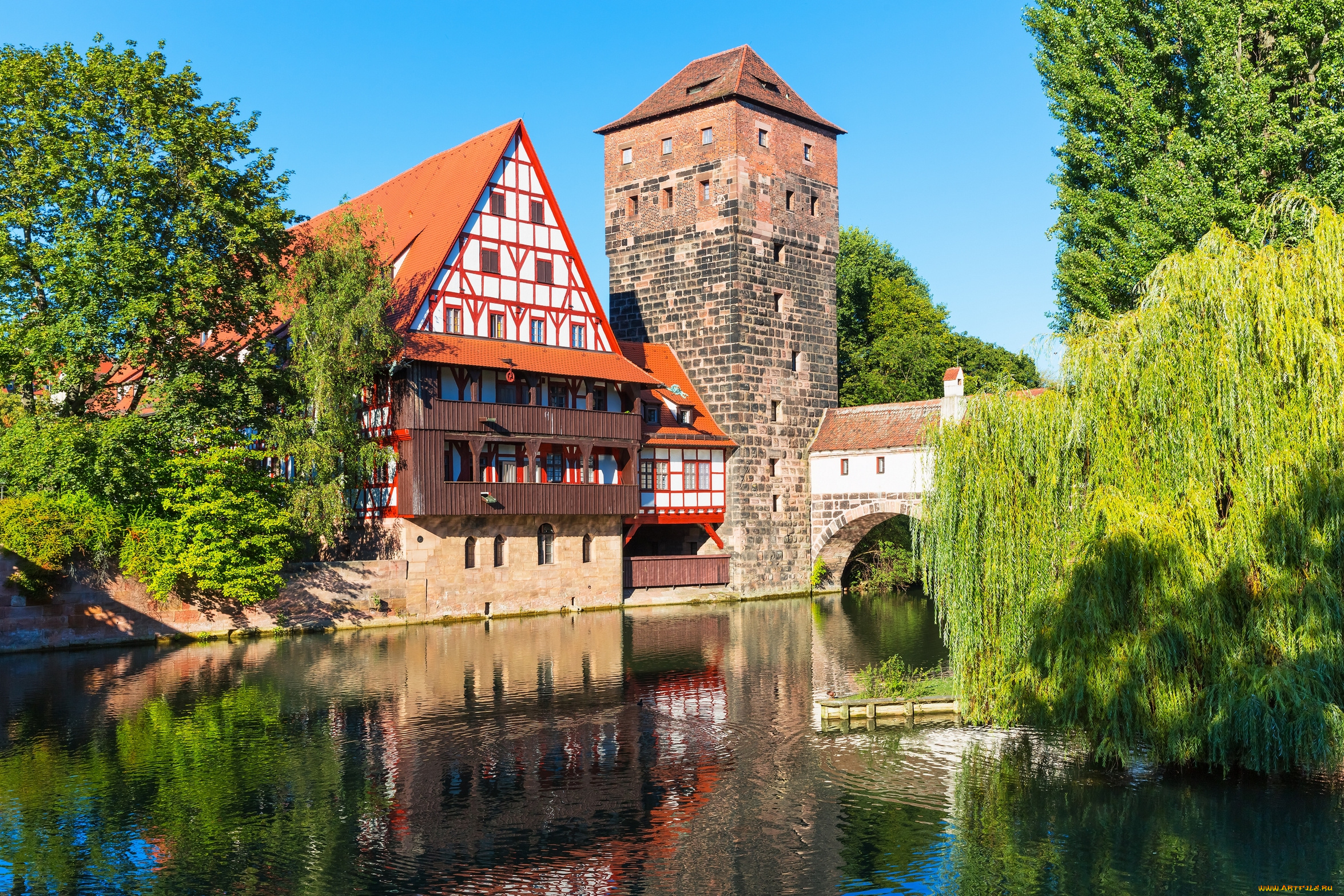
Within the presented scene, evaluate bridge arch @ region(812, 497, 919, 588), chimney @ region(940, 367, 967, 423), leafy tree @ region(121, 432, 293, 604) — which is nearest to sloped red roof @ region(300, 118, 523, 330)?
leafy tree @ region(121, 432, 293, 604)

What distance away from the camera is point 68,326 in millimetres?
29359

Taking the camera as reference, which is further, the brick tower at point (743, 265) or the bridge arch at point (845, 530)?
the brick tower at point (743, 265)

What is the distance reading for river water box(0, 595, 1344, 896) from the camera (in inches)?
445

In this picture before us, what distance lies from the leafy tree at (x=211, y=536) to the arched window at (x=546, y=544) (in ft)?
30.0

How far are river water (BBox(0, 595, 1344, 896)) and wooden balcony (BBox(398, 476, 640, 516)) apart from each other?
1158 cm

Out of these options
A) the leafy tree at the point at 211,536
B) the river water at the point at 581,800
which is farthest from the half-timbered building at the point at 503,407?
the river water at the point at 581,800

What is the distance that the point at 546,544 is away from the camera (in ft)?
126

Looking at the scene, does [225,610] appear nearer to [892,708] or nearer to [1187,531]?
[892,708]

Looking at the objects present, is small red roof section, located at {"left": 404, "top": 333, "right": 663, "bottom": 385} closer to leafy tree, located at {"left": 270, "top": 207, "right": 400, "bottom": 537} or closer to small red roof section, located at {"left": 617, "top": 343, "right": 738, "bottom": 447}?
leafy tree, located at {"left": 270, "top": 207, "right": 400, "bottom": 537}

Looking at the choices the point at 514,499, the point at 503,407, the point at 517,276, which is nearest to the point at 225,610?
the point at 514,499

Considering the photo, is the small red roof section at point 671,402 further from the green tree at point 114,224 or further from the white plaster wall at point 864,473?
the green tree at point 114,224

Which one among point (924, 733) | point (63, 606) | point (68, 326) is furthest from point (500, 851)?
point (68, 326)

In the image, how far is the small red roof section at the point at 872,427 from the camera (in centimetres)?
4209

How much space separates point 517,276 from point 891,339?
25.3 metres
